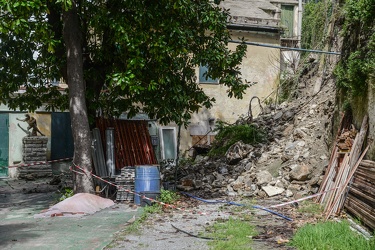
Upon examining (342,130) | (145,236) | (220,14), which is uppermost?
(220,14)

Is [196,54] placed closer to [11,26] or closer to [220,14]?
[220,14]

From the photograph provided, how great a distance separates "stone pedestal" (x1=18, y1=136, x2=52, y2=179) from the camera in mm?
20594

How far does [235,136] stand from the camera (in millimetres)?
18812

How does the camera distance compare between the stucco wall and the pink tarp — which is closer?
the pink tarp

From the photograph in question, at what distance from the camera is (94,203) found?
491 inches

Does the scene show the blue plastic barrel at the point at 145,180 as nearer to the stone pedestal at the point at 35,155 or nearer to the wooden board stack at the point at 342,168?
the wooden board stack at the point at 342,168

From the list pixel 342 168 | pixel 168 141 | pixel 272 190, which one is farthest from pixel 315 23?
pixel 342 168

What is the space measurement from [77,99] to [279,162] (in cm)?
622

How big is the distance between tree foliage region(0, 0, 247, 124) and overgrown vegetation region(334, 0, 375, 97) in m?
2.92

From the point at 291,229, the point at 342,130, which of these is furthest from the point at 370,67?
the point at 291,229

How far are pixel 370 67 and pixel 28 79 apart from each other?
9765 millimetres

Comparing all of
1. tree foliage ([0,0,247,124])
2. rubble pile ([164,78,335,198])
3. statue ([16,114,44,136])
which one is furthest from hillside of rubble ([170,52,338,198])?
statue ([16,114,44,136])

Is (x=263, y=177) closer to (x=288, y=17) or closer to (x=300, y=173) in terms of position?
(x=300, y=173)

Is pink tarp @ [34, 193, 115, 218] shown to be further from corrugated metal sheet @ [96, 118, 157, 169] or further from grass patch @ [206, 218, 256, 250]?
grass patch @ [206, 218, 256, 250]
